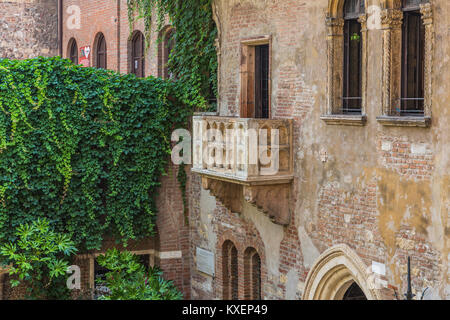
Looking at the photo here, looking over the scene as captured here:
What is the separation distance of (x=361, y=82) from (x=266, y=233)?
10.5ft

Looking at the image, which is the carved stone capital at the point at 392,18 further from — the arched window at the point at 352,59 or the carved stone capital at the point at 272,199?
the carved stone capital at the point at 272,199

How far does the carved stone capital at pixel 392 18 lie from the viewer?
29.6ft

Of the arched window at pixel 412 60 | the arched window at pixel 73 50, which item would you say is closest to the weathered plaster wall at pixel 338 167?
the arched window at pixel 412 60

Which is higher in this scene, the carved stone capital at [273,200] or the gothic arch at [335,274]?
the carved stone capital at [273,200]

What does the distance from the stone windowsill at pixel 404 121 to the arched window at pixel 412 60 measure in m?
0.23

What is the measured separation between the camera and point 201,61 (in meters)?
13.6

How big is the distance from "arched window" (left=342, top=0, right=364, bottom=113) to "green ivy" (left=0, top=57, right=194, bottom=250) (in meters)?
4.39

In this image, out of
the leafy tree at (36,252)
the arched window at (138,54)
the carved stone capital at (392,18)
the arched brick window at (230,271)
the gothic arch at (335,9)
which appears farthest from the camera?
the arched window at (138,54)

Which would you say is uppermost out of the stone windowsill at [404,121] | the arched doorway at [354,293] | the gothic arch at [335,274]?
the stone windowsill at [404,121]

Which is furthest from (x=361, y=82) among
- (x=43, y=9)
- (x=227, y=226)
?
(x=43, y=9)

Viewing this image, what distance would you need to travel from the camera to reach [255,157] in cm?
1073

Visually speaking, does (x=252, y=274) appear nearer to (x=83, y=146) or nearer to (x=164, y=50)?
(x=83, y=146)

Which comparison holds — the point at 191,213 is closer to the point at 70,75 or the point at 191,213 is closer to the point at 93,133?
the point at 93,133

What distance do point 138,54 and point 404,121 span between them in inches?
400
